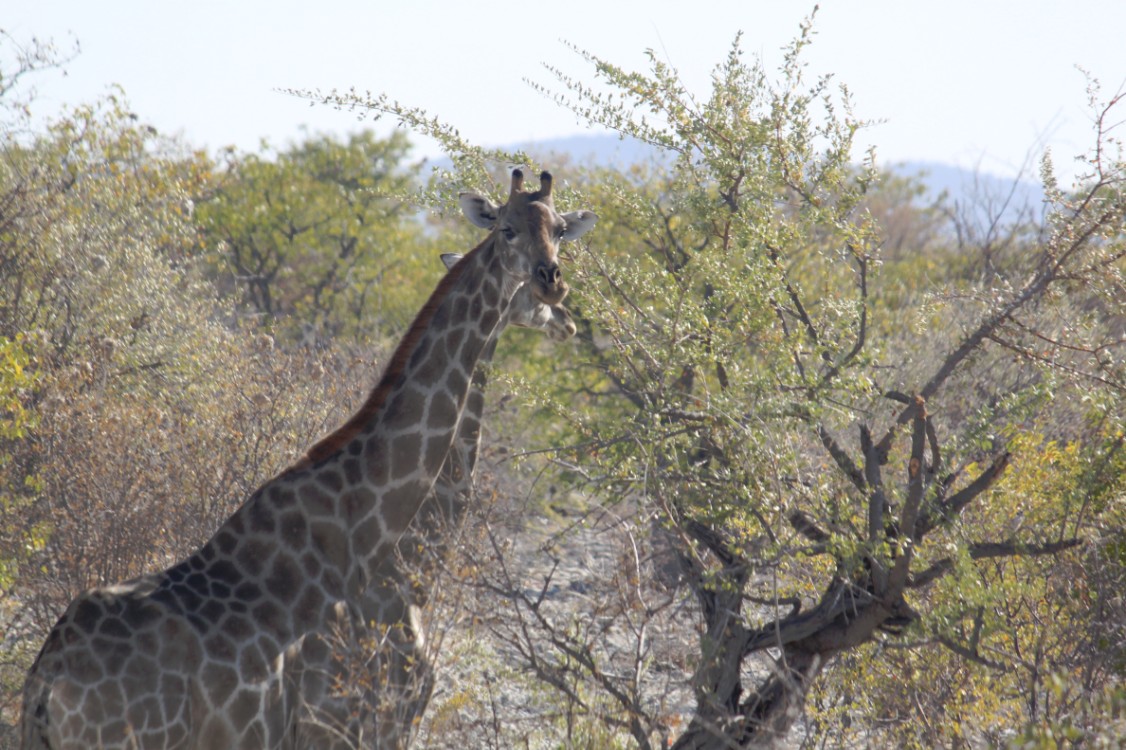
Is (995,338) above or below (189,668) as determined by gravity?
above

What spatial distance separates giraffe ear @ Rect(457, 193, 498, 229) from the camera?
6.99 meters

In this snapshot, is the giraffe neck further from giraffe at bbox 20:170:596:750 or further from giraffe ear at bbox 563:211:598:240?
giraffe ear at bbox 563:211:598:240

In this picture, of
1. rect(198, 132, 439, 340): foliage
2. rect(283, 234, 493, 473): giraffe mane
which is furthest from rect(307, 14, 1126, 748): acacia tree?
rect(198, 132, 439, 340): foliage

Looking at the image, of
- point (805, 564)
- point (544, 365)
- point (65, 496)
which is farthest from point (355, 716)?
point (544, 365)

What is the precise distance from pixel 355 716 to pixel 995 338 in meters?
3.91

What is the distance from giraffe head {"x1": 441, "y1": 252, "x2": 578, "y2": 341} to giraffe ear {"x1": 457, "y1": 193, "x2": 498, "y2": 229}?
31 cm

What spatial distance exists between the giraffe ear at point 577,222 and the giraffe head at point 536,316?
1.44ft

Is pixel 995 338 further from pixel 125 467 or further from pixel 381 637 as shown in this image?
pixel 125 467

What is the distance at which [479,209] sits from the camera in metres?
7.04

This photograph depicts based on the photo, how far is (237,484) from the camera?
9156 mm

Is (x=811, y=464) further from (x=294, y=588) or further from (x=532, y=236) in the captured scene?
(x=294, y=588)

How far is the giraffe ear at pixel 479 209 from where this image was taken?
275 inches

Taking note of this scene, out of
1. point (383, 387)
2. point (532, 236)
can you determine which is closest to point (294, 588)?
point (383, 387)

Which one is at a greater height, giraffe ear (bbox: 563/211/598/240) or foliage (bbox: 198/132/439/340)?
foliage (bbox: 198/132/439/340)
